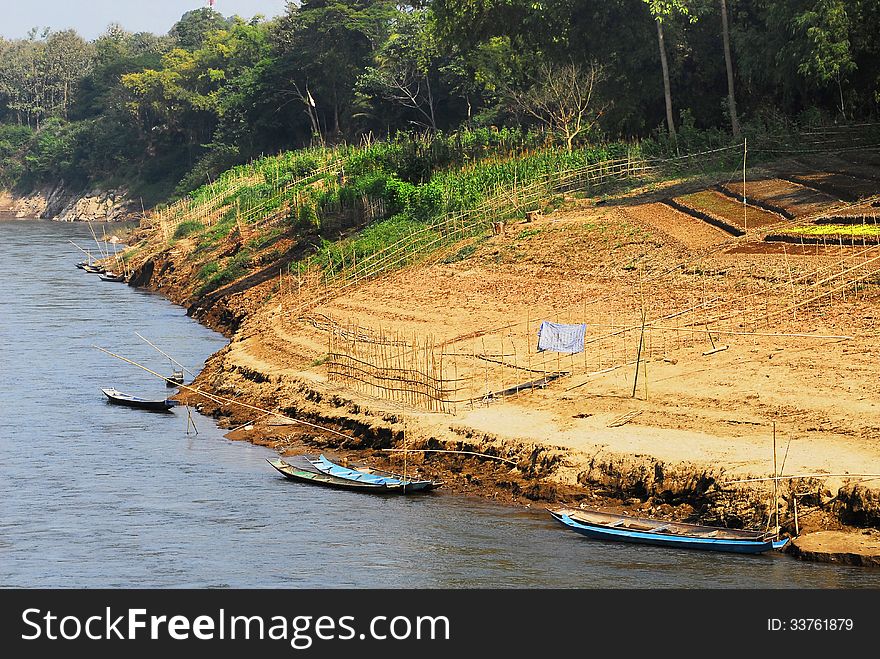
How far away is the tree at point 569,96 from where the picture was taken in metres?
52.0

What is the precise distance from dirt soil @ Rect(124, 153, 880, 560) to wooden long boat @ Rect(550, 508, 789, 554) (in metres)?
0.62

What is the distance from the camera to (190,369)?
3603cm

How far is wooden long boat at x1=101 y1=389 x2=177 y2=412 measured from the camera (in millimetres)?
31250

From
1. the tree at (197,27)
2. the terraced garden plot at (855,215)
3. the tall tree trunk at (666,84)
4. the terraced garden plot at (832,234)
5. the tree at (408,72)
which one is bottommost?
the terraced garden plot at (832,234)

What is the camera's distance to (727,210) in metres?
37.7

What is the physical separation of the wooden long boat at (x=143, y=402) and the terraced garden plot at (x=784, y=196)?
56.3 ft

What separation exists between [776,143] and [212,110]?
6770 cm

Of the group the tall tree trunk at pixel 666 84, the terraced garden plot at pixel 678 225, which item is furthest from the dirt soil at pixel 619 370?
the tall tree trunk at pixel 666 84

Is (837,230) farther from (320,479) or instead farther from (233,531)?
(233,531)

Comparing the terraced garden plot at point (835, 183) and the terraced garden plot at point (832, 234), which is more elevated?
the terraced garden plot at point (835, 183)

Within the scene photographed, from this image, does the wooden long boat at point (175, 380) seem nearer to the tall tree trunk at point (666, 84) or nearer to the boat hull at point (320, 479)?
the boat hull at point (320, 479)

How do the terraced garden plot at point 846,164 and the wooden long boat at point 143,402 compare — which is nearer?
the wooden long boat at point 143,402

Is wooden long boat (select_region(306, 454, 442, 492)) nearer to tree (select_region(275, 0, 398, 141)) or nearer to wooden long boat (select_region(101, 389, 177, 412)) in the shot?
wooden long boat (select_region(101, 389, 177, 412))
